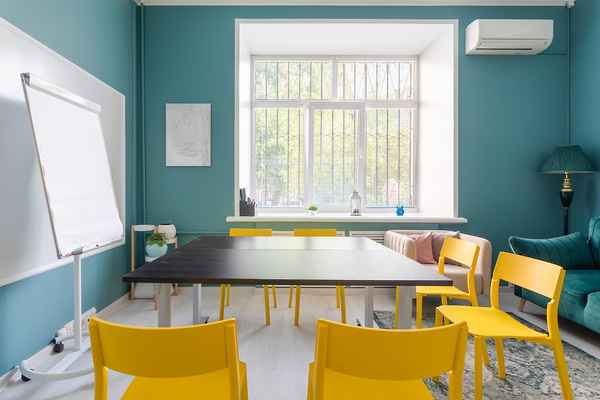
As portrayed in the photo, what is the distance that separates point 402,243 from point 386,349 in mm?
2474

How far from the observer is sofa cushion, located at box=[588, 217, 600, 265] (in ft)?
10.1

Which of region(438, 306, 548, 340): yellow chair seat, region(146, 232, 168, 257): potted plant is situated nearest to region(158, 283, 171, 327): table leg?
region(438, 306, 548, 340): yellow chair seat

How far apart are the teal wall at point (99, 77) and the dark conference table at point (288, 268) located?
109cm

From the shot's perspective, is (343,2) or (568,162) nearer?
(568,162)

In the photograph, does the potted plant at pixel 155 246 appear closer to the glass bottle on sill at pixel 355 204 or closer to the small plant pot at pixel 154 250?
the small plant pot at pixel 154 250

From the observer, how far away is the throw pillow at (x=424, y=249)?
347 cm

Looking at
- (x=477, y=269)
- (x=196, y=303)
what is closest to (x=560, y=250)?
(x=477, y=269)

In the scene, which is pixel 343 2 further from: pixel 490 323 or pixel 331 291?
pixel 490 323

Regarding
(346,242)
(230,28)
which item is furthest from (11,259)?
(230,28)

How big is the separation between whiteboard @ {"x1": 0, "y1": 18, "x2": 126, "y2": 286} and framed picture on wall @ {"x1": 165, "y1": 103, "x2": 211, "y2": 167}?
1374mm

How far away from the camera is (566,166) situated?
3.44 meters

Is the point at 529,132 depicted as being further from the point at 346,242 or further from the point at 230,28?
the point at 230,28

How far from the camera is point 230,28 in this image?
3.85 metres

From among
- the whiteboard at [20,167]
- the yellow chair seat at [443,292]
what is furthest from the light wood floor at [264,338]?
the yellow chair seat at [443,292]
